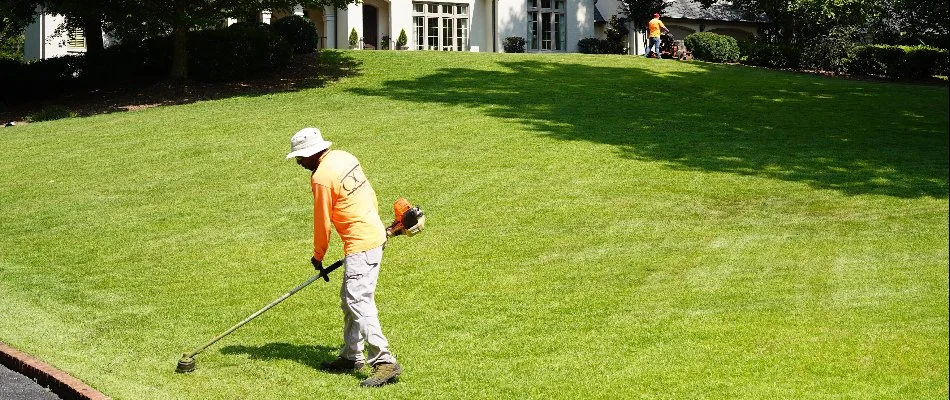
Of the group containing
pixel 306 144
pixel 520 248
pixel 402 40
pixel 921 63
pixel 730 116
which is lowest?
pixel 520 248

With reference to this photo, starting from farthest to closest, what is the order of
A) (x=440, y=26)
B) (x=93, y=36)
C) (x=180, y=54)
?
1. (x=440, y=26)
2. (x=93, y=36)
3. (x=180, y=54)

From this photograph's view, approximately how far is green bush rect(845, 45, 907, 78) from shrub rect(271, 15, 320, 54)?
A: 58.8 feet

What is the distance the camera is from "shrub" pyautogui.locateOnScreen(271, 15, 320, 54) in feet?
110

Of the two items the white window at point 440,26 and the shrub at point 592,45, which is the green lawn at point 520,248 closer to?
the white window at point 440,26

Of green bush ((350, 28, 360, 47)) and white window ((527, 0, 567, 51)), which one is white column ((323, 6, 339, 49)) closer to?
green bush ((350, 28, 360, 47))

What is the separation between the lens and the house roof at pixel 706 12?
5097cm

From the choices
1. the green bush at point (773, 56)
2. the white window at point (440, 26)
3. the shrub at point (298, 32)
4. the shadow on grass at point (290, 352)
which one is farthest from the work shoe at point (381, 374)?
the white window at point (440, 26)

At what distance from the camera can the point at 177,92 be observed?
1118 inches

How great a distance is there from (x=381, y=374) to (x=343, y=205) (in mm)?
1403

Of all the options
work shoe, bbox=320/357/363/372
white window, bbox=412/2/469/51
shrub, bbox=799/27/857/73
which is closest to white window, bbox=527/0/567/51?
white window, bbox=412/2/469/51

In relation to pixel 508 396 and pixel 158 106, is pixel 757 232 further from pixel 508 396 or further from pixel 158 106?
pixel 158 106

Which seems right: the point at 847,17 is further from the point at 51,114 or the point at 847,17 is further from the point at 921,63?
the point at 51,114

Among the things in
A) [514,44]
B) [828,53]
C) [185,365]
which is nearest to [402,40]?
[514,44]

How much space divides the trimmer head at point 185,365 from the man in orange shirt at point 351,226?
1.63 meters
